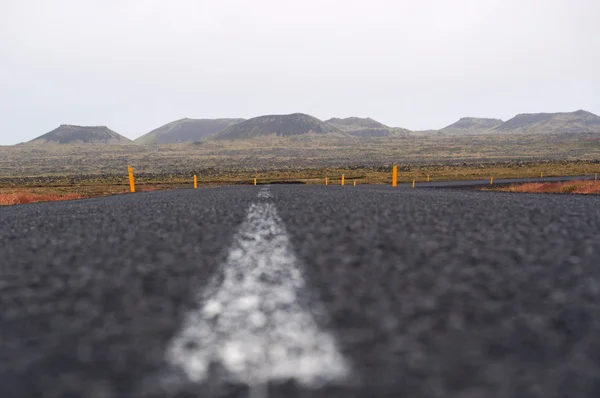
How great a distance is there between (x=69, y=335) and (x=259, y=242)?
7.88 feet

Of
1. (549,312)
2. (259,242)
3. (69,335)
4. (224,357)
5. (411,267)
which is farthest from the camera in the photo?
(259,242)

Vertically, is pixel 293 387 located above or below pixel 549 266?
above

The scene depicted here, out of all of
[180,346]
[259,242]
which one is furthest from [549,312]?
[259,242]

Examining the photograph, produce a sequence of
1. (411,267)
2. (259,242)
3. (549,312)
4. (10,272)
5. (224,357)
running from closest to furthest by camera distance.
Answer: (224,357)
(549,312)
(411,267)
(10,272)
(259,242)

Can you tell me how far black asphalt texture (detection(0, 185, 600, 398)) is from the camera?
5.18 feet

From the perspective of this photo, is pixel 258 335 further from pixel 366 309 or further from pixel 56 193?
pixel 56 193

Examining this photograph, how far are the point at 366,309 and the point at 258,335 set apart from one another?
0.64 m

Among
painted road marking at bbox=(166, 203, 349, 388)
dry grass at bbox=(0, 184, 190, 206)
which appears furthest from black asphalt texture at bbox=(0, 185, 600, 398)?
dry grass at bbox=(0, 184, 190, 206)

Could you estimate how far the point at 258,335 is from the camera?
1936 mm

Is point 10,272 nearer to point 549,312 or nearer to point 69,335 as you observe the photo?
point 69,335

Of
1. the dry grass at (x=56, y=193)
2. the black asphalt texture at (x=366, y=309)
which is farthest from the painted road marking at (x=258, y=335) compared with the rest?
the dry grass at (x=56, y=193)

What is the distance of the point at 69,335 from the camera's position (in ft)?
6.73

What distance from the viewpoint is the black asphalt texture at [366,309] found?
1.58 m

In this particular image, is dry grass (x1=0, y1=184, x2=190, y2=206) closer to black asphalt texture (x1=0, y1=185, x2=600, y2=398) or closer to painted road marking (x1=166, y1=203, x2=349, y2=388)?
black asphalt texture (x1=0, y1=185, x2=600, y2=398)
